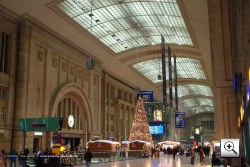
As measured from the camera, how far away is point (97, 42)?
1398 inches

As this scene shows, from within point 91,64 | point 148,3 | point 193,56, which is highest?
point 148,3

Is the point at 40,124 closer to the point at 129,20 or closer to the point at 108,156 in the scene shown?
the point at 108,156

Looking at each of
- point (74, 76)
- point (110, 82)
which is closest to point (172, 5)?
point (74, 76)

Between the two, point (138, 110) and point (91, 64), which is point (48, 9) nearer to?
point (91, 64)

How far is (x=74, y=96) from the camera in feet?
113

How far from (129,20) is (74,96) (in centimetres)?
969

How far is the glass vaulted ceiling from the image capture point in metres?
30.0

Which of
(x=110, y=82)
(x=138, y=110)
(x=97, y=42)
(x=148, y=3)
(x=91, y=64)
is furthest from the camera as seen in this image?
(x=110, y=82)

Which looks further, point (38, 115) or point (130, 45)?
point (130, 45)

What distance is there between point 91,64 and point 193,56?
22.6m

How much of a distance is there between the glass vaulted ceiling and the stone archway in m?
6.00

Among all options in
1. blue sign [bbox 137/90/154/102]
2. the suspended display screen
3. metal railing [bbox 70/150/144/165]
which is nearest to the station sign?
metal railing [bbox 70/150/144/165]

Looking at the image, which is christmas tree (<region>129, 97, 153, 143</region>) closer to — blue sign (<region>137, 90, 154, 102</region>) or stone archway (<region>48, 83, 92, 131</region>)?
blue sign (<region>137, 90, 154, 102</region>)

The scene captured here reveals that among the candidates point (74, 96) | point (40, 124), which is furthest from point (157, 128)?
point (40, 124)
